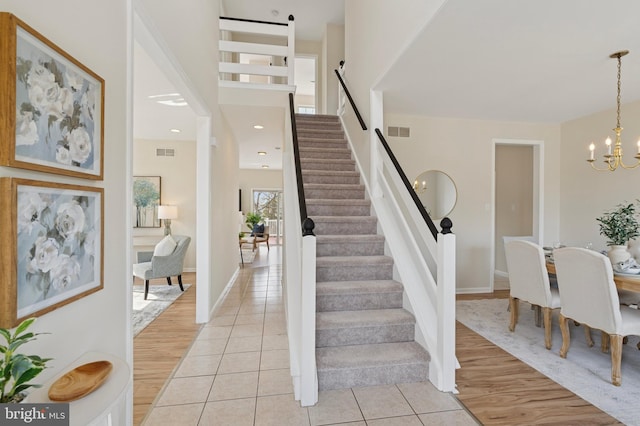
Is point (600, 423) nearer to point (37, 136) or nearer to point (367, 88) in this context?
point (37, 136)

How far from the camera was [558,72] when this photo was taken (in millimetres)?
2957

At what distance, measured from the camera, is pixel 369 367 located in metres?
2.18

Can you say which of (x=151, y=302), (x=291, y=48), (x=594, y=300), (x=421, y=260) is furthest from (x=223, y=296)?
(x=594, y=300)

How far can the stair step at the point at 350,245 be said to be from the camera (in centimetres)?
312

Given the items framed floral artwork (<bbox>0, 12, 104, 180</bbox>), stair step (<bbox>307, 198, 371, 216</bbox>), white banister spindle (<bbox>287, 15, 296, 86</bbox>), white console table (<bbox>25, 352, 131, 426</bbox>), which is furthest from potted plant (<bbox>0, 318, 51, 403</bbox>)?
white banister spindle (<bbox>287, 15, 296, 86</bbox>)

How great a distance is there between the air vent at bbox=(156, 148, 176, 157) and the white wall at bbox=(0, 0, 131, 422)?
5120mm

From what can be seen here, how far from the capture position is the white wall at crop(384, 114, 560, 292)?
15.0 feet

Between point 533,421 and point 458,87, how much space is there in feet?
10.3

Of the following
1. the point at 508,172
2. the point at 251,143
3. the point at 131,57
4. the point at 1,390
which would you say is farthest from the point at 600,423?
the point at 251,143

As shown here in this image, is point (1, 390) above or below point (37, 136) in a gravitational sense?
below

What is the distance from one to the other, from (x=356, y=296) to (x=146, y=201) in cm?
543

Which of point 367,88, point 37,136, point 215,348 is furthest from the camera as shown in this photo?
point 367,88

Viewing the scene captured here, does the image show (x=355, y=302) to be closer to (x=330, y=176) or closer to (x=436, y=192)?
(x=330, y=176)

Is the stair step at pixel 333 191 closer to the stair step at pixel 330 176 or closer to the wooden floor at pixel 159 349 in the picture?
the stair step at pixel 330 176
